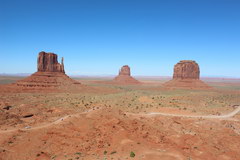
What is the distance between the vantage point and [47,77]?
256ft

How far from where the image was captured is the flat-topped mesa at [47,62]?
80062 mm

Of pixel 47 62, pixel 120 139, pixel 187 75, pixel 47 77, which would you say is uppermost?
pixel 47 62

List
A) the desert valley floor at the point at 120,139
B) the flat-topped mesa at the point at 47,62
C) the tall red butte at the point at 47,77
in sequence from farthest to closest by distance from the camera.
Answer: the flat-topped mesa at the point at 47,62, the tall red butte at the point at 47,77, the desert valley floor at the point at 120,139

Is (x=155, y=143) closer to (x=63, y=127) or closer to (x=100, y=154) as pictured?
(x=100, y=154)

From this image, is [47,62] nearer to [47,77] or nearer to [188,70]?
[47,77]

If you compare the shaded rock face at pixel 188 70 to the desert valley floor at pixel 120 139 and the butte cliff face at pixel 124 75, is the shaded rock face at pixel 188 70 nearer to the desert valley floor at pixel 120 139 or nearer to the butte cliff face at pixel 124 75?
the butte cliff face at pixel 124 75

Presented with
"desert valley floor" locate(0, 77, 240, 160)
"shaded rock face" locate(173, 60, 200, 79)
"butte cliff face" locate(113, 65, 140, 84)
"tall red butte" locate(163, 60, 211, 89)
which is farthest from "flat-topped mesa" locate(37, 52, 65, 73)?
"butte cliff face" locate(113, 65, 140, 84)

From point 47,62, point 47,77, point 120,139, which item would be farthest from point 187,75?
point 120,139

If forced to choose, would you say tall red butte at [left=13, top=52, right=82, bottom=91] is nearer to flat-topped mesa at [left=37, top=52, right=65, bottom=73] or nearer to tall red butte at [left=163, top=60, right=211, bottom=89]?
flat-topped mesa at [left=37, top=52, right=65, bottom=73]

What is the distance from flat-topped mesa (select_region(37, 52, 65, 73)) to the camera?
80.1 m

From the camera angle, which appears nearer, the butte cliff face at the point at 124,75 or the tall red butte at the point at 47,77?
the tall red butte at the point at 47,77

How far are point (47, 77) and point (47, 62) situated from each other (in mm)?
8411

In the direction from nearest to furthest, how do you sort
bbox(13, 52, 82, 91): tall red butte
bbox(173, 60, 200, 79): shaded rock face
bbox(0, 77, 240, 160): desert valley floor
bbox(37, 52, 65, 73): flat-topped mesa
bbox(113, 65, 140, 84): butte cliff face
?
bbox(0, 77, 240, 160): desert valley floor < bbox(13, 52, 82, 91): tall red butte < bbox(37, 52, 65, 73): flat-topped mesa < bbox(173, 60, 200, 79): shaded rock face < bbox(113, 65, 140, 84): butte cliff face

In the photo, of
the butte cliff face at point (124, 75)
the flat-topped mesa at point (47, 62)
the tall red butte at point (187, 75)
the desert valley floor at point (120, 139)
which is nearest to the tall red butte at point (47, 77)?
the flat-topped mesa at point (47, 62)
